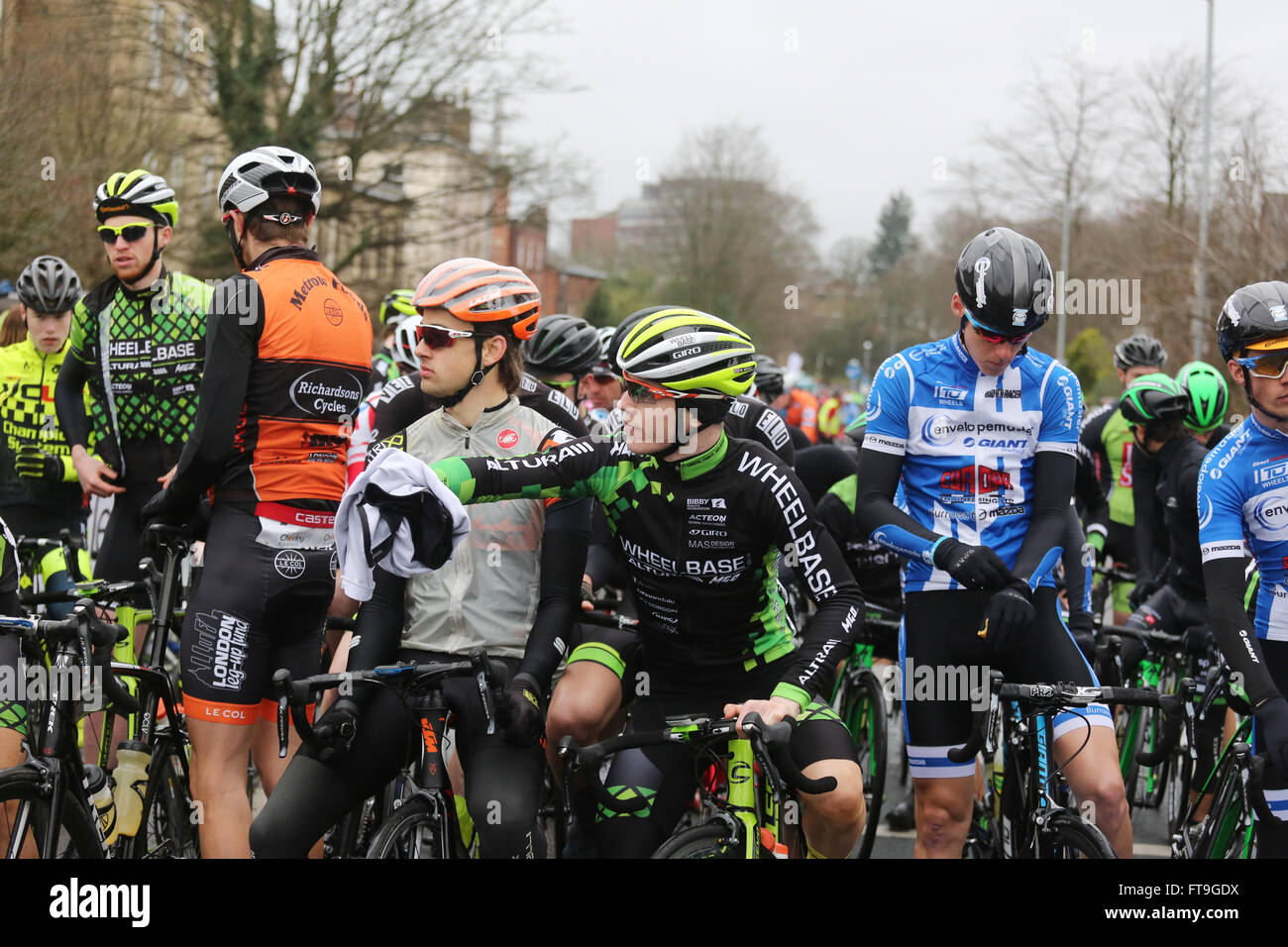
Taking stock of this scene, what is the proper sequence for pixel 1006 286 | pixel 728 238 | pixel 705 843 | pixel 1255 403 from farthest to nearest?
pixel 728 238, pixel 1006 286, pixel 1255 403, pixel 705 843

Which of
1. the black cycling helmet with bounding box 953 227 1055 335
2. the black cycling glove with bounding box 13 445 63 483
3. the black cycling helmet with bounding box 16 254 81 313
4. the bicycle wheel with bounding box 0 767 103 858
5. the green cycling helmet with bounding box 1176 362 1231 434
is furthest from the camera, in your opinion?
the green cycling helmet with bounding box 1176 362 1231 434

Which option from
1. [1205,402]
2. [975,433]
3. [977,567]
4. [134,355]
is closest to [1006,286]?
[975,433]

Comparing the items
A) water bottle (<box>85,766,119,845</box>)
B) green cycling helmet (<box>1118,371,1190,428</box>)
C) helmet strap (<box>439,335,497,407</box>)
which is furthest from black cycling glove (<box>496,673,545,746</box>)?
green cycling helmet (<box>1118,371,1190,428</box>)

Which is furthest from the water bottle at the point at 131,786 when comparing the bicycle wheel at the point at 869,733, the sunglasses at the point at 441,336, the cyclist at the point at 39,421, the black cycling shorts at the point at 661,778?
the bicycle wheel at the point at 869,733

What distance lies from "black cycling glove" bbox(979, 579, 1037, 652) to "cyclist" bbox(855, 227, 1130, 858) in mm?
246

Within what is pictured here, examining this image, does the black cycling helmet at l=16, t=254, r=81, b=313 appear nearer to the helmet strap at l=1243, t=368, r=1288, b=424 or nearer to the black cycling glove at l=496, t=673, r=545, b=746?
the black cycling glove at l=496, t=673, r=545, b=746

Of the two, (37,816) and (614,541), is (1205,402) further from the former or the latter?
(37,816)

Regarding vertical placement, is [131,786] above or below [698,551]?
below

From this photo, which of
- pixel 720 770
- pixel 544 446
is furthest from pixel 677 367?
pixel 720 770

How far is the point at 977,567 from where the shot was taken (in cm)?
416

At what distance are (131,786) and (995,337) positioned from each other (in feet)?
10.5

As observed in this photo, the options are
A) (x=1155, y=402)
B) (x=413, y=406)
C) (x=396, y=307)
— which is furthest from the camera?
(x=396, y=307)

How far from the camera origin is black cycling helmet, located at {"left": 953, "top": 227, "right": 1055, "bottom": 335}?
4.31 m

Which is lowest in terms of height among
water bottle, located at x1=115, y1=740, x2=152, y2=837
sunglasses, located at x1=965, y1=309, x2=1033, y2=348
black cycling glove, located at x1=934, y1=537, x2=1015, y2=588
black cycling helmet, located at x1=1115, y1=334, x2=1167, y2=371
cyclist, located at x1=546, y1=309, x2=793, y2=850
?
water bottle, located at x1=115, y1=740, x2=152, y2=837
